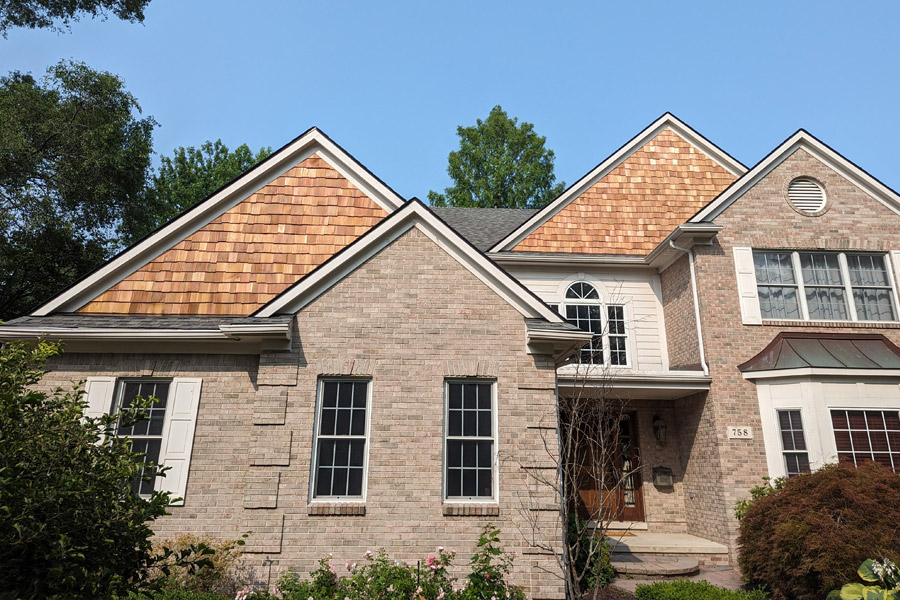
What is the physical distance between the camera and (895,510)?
26.8 feet

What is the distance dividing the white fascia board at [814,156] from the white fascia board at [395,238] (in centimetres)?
653

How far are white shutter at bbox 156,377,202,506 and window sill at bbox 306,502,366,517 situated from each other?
2.34 m

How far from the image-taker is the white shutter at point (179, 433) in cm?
869

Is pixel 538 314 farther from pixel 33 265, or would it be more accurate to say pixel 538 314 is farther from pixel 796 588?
pixel 33 265

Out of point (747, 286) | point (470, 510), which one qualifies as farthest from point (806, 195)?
point (470, 510)

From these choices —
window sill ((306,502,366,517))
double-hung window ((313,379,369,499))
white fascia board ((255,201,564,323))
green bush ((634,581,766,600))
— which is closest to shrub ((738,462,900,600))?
green bush ((634,581,766,600))

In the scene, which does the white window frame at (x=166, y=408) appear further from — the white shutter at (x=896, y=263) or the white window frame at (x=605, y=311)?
the white shutter at (x=896, y=263)

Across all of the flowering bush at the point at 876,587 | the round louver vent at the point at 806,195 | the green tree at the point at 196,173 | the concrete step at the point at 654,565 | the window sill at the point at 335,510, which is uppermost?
the green tree at the point at 196,173

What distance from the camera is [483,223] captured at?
18.0 m

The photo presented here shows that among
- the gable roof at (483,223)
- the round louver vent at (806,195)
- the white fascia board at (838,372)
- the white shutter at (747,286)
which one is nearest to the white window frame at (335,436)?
the gable roof at (483,223)

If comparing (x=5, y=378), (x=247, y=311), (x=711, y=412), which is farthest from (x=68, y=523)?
(x=711, y=412)

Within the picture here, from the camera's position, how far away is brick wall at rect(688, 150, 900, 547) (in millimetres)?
11195

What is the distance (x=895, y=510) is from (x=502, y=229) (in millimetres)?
11638

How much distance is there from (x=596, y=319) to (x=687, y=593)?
7.37m
